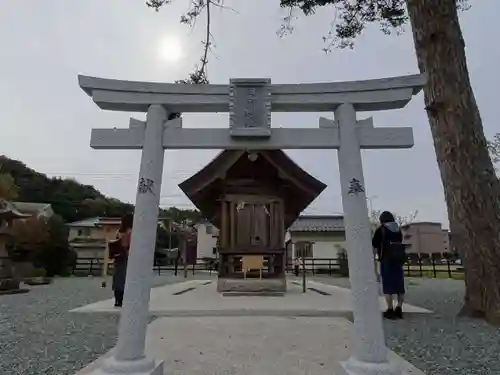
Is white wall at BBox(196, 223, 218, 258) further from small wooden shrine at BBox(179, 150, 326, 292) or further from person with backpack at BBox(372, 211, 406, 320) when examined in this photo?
person with backpack at BBox(372, 211, 406, 320)

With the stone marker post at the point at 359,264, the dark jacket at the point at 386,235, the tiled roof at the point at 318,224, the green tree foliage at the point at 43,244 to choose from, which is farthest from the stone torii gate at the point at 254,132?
the tiled roof at the point at 318,224

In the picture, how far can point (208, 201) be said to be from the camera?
10367 millimetres

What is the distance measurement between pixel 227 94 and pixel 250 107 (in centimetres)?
24

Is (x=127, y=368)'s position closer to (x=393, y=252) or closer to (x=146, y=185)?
(x=146, y=185)

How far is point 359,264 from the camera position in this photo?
2.91 meters

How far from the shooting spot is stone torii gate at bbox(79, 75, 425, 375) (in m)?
2.92

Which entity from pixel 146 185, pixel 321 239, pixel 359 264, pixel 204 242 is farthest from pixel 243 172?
pixel 204 242

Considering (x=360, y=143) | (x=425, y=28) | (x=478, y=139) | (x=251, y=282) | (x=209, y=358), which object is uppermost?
(x=425, y=28)

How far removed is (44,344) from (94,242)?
28.5 meters

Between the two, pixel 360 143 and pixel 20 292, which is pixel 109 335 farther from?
pixel 20 292

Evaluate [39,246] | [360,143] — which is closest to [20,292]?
[39,246]

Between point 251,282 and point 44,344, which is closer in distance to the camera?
point 44,344

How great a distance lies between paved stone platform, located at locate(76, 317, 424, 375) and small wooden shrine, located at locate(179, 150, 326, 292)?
3124 mm

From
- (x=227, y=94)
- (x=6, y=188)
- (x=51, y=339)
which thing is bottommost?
(x=51, y=339)
